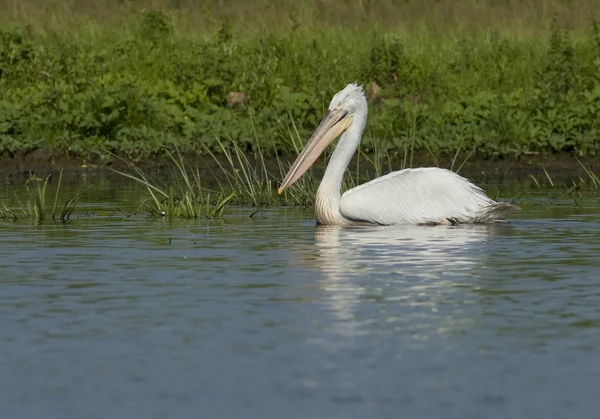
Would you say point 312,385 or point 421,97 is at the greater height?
point 421,97

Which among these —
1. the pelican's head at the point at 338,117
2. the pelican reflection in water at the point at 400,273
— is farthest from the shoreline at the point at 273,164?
the pelican reflection in water at the point at 400,273

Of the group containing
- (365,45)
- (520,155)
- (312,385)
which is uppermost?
(365,45)

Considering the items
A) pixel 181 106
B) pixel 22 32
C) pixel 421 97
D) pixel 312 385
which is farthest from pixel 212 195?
pixel 312 385

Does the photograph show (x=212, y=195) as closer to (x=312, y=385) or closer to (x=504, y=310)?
(x=504, y=310)

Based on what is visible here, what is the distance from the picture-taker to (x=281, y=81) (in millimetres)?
19250

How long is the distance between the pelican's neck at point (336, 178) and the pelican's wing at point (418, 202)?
0.10 metres

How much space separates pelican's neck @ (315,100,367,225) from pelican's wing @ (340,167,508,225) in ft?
0.34

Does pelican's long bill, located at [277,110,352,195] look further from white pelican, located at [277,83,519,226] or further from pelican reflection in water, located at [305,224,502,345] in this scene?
pelican reflection in water, located at [305,224,502,345]

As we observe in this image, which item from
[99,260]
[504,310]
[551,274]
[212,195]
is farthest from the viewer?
[212,195]

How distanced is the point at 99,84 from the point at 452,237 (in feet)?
31.0

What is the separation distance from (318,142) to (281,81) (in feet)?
22.6

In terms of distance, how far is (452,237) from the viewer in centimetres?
1041

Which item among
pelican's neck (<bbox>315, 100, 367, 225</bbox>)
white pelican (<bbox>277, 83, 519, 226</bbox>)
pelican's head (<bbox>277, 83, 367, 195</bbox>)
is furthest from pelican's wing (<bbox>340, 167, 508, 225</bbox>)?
pelican's head (<bbox>277, 83, 367, 195</bbox>)

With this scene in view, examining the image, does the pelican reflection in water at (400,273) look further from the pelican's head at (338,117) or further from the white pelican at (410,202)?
the pelican's head at (338,117)
